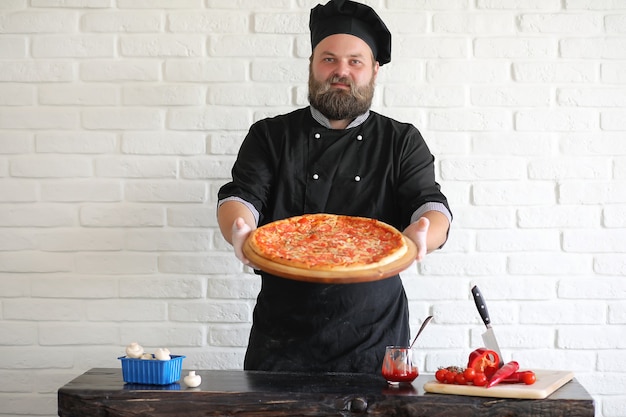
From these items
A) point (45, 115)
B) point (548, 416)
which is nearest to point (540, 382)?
point (548, 416)

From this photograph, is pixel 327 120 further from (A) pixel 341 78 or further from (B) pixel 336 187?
(B) pixel 336 187

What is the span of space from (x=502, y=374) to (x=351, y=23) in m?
1.39

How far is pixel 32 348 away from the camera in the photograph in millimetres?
3250

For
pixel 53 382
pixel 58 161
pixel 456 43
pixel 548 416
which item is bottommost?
pixel 53 382

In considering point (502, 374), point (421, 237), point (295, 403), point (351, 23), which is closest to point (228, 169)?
point (351, 23)

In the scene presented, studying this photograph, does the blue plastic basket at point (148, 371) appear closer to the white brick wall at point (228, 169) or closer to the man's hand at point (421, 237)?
the man's hand at point (421, 237)

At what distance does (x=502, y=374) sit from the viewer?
2197mm

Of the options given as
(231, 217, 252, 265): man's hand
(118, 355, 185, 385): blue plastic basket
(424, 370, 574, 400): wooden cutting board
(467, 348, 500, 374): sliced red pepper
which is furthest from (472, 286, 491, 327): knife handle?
(118, 355, 185, 385): blue plastic basket

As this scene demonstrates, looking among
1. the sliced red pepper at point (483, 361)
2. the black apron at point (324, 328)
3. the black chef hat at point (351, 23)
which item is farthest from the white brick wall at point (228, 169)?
the sliced red pepper at point (483, 361)

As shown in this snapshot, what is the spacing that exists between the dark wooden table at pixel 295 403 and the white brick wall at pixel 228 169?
3.38 feet

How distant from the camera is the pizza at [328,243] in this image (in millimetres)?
2219

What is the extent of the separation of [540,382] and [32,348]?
6.81 feet

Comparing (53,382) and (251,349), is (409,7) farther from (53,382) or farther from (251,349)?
(53,382)

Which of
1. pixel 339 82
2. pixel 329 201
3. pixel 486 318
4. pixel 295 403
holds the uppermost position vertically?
pixel 339 82
